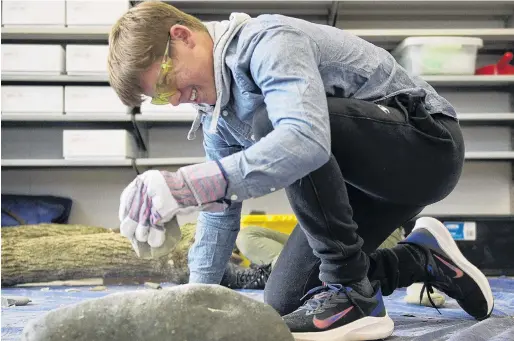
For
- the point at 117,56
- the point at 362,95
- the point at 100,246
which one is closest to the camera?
the point at 117,56

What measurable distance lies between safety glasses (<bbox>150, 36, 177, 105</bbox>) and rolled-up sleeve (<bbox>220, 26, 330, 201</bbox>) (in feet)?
0.63

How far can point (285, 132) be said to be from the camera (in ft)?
2.91

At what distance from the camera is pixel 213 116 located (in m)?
1.21

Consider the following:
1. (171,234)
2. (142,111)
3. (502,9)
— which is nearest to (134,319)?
(171,234)

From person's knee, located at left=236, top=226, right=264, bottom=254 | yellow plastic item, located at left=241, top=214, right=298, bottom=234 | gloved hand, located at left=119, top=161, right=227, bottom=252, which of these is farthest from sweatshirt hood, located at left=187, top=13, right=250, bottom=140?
yellow plastic item, located at left=241, top=214, right=298, bottom=234

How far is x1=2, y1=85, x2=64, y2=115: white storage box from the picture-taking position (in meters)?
3.25

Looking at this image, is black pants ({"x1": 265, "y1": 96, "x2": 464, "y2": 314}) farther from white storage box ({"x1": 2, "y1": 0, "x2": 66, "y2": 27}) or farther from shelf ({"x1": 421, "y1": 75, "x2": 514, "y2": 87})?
white storage box ({"x1": 2, "y1": 0, "x2": 66, "y2": 27})

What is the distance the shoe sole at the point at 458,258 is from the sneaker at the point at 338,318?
0.34 metres

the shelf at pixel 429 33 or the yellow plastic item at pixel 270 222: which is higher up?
the shelf at pixel 429 33

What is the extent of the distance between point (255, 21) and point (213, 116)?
21 cm

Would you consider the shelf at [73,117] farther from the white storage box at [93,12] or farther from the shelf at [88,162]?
the white storage box at [93,12]

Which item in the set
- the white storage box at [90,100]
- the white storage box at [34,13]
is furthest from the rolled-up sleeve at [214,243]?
the white storage box at [34,13]

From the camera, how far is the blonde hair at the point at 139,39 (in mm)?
1078

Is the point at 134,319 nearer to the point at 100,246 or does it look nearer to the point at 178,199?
the point at 178,199
